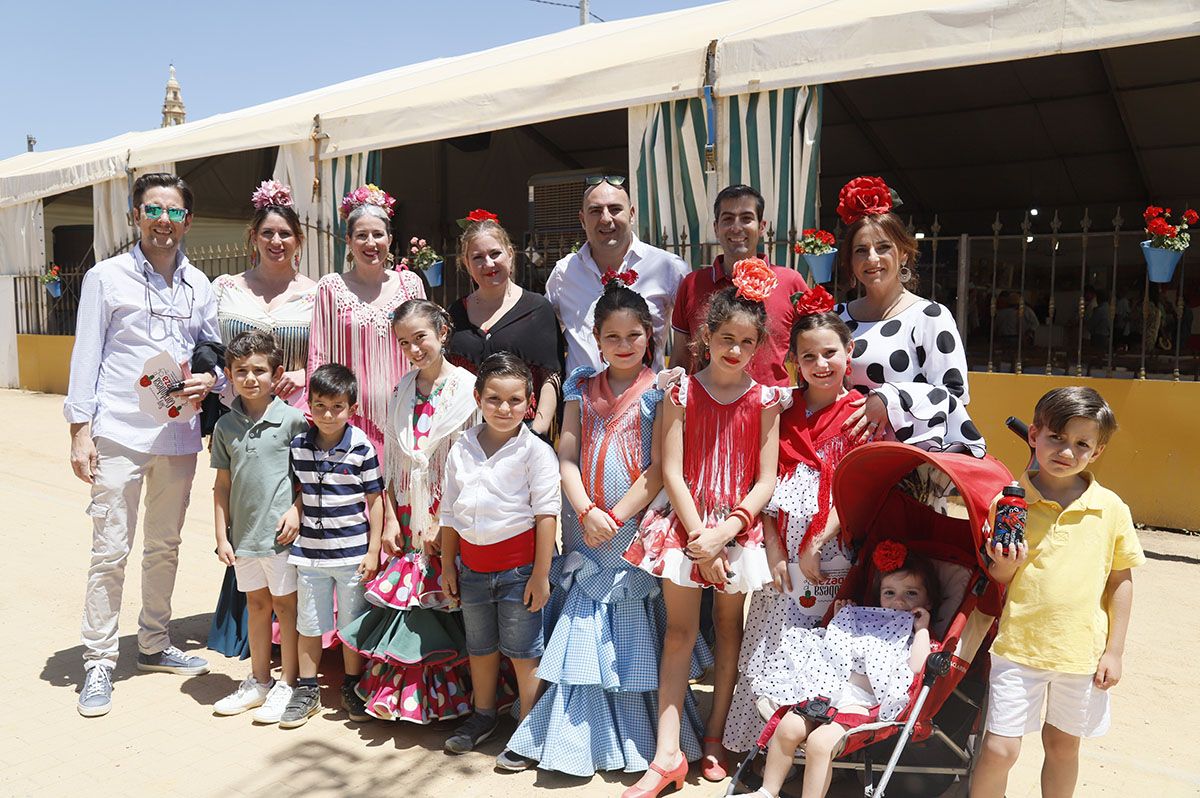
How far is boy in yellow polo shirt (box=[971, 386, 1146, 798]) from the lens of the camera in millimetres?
2484

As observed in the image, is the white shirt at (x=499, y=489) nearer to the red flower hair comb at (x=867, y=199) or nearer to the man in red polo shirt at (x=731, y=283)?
the man in red polo shirt at (x=731, y=283)

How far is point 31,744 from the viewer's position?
336 centimetres

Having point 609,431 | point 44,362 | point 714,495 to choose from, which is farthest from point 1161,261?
point 44,362

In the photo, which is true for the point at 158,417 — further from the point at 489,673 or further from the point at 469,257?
the point at 489,673

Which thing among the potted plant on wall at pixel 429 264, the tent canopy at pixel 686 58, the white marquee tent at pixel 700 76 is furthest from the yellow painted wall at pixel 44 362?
the potted plant on wall at pixel 429 264

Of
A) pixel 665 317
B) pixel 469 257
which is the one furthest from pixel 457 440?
pixel 665 317

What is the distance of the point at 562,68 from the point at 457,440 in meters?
5.59

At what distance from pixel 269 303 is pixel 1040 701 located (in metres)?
3.39

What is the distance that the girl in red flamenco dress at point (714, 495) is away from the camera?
2.97 meters

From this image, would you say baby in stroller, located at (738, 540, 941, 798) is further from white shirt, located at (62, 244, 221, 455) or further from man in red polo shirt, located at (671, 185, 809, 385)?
white shirt, located at (62, 244, 221, 455)

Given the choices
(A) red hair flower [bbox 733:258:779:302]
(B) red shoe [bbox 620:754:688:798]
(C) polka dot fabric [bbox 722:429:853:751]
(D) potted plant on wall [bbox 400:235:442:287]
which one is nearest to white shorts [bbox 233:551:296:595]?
(B) red shoe [bbox 620:754:688:798]

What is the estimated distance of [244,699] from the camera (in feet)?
12.0

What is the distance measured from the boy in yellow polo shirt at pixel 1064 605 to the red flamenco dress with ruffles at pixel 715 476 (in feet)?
2.61

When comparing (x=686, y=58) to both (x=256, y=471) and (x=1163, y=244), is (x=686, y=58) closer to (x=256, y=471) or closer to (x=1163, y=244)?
(x=1163, y=244)
